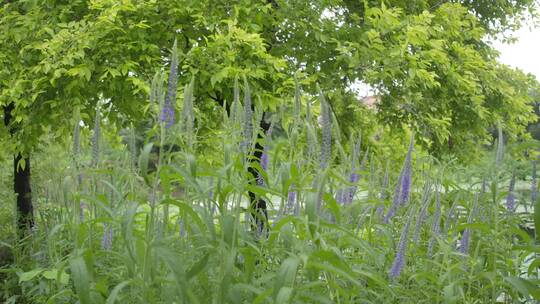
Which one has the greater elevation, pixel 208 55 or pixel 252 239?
pixel 208 55

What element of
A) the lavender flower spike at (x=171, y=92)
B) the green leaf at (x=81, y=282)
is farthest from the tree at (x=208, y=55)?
the green leaf at (x=81, y=282)

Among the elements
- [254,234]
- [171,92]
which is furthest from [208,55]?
[171,92]

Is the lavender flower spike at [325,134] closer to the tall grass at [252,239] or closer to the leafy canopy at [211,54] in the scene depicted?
the tall grass at [252,239]

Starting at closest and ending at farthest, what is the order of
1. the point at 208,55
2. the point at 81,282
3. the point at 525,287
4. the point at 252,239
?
1. the point at 81,282
2. the point at 525,287
3. the point at 252,239
4. the point at 208,55

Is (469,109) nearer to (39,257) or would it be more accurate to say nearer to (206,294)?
(39,257)

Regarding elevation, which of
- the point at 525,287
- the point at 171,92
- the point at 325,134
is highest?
the point at 171,92

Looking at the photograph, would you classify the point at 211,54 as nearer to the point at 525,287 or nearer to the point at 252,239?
the point at 252,239

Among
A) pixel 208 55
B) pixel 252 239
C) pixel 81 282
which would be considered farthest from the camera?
pixel 208 55

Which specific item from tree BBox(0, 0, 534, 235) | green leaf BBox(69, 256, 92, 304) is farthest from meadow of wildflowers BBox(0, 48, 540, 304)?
tree BBox(0, 0, 534, 235)

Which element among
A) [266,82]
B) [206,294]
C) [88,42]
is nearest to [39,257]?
[88,42]

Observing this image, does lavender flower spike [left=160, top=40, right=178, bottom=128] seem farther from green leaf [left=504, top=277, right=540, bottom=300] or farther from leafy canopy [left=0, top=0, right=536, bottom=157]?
leafy canopy [left=0, top=0, right=536, bottom=157]

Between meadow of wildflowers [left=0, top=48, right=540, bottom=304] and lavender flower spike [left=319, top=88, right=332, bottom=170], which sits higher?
lavender flower spike [left=319, top=88, right=332, bottom=170]

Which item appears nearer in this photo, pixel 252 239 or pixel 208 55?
pixel 252 239

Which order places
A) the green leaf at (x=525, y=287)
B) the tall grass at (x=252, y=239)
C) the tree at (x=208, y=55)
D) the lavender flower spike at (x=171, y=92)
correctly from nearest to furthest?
the tall grass at (x=252, y=239) → the lavender flower spike at (x=171, y=92) → the green leaf at (x=525, y=287) → the tree at (x=208, y=55)
